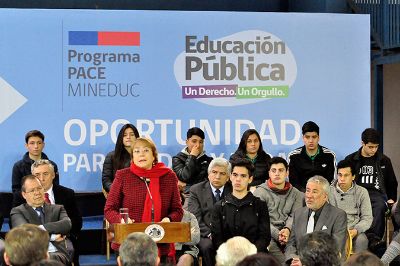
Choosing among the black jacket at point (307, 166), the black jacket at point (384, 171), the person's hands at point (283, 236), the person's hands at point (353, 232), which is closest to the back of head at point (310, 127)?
the black jacket at point (307, 166)

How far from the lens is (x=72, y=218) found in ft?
22.7

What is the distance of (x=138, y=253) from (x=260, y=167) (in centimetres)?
393

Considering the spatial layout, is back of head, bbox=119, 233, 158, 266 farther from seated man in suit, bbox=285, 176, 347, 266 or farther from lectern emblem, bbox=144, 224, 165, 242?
seated man in suit, bbox=285, 176, 347, 266

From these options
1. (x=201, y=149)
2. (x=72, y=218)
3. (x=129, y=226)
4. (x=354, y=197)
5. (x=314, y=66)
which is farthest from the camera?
(x=314, y=66)

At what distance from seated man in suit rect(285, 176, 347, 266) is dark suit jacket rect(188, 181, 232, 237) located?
669 millimetres

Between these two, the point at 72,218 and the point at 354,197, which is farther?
the point at 354,197

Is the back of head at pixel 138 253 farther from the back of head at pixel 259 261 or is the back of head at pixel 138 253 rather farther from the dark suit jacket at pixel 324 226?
the dark suit jacket at pixel 324 226

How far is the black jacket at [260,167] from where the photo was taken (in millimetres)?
8039

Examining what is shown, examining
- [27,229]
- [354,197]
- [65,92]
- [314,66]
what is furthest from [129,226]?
[314,66]

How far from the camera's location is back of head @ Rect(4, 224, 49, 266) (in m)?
4.30

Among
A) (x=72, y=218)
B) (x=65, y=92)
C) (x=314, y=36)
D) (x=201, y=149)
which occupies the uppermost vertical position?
(x=314, y=36)

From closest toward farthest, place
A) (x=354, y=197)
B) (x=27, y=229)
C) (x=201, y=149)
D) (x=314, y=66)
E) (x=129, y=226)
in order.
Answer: (x=27, y=229) < (x=129, y=226) < (x=354, y=197) < (x=201, y=149) < (x=314, y=66)

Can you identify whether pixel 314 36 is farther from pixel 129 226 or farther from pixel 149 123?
pixel 129 226

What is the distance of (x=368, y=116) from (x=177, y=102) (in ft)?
6.42
